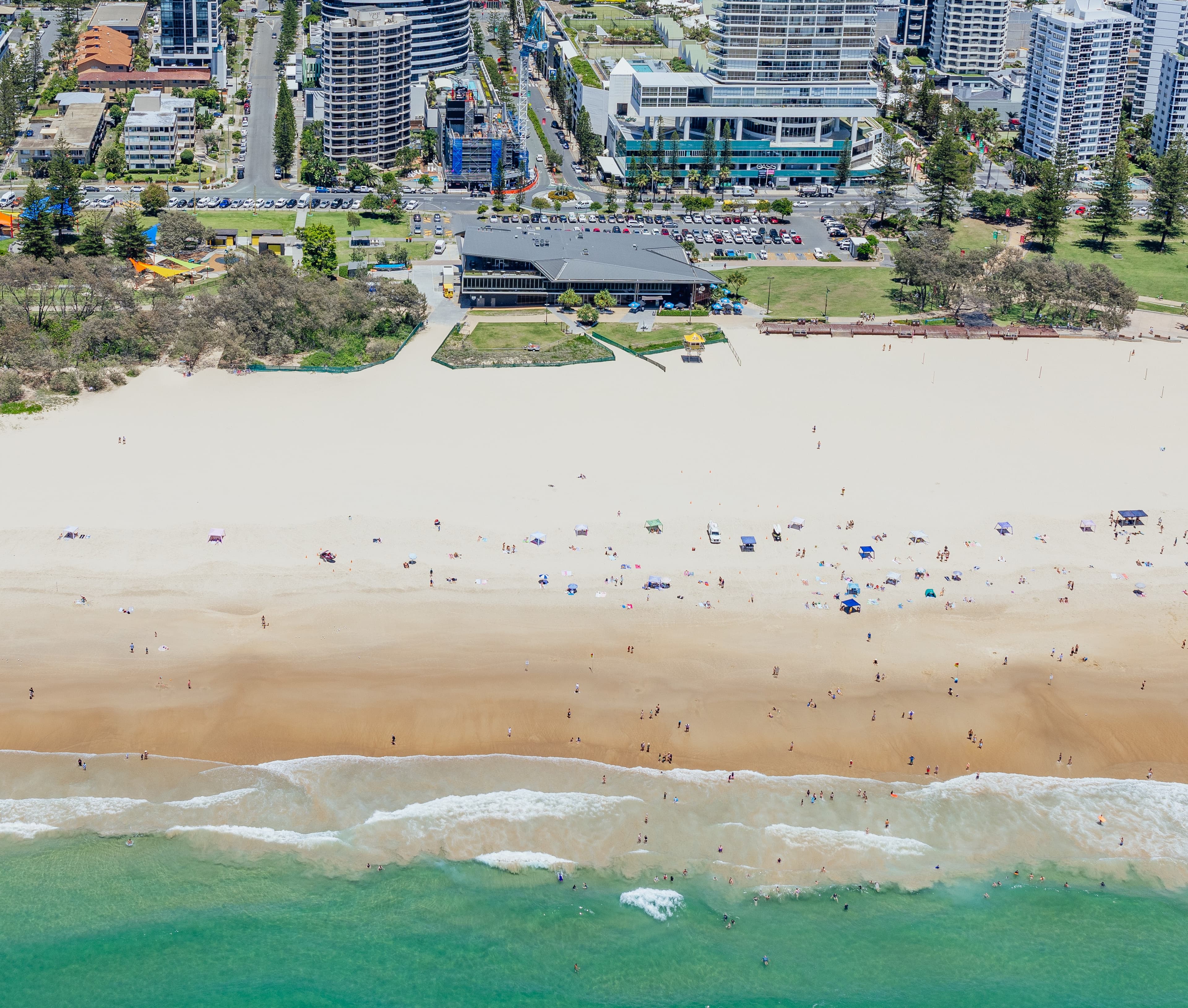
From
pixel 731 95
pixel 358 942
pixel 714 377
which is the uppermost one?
pixel 731 95

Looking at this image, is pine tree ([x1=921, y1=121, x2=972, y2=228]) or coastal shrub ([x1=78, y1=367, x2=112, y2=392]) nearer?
coastal shrub ([x1=78, y1=367, x2=112, y2=392])

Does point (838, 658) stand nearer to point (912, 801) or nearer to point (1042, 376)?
point (912, 801)

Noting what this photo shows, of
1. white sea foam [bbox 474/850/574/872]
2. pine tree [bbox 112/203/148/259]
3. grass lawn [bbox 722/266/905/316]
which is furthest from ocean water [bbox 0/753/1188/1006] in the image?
pine tree [bbox 112/203/148/259]

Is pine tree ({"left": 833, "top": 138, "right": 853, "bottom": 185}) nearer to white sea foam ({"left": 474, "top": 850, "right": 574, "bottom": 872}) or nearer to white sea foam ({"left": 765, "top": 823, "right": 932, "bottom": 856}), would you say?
white sea foam ({"left": 765, "top": 823, "right": 932, "bottom": 856})

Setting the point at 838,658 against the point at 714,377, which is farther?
the point at 714,377

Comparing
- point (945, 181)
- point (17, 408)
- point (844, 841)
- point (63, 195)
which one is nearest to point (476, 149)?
point (63, 195)

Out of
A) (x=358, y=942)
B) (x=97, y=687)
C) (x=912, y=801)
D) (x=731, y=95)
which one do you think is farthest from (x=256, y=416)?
(x=731, y=95)

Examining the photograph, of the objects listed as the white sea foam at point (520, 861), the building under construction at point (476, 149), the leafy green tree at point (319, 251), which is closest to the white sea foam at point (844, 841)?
the white sea foam at point (520, 861)
